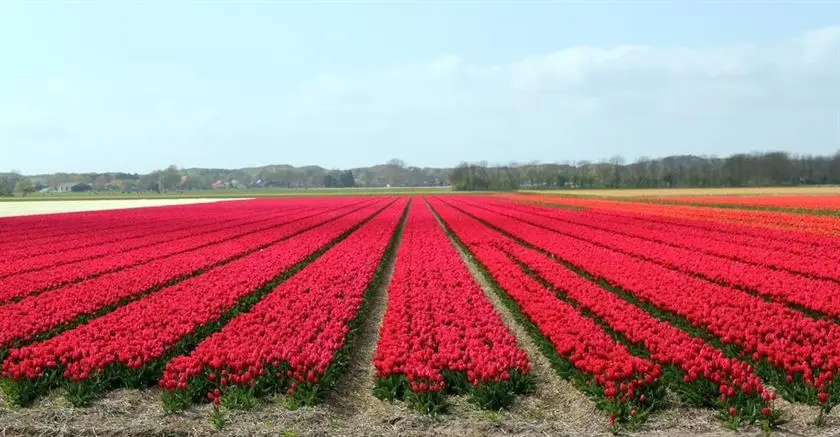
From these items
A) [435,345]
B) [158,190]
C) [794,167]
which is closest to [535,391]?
[435,345]

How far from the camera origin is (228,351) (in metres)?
8.54

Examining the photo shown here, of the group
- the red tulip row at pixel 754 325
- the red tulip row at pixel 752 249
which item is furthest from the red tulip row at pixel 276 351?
the red tulip row at pixel 752 249

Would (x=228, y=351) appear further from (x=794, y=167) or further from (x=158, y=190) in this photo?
(x=158, y=190)

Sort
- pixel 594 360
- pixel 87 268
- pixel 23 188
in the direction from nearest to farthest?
pixel 594 360, pixel 87 268, pixel 23 188

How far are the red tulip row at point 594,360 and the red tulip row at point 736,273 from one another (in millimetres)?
4053

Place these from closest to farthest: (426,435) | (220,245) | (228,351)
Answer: (426,435) < (228,351) < (220,245)

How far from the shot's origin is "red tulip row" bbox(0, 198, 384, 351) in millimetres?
10422

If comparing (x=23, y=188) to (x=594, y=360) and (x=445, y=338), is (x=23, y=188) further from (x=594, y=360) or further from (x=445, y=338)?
(x=594, y=360)

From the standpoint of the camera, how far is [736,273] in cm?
1422

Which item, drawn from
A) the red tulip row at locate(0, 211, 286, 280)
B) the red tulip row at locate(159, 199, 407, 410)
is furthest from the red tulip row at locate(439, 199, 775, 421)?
the red tulip row at locate(0, 211, 286, 280)

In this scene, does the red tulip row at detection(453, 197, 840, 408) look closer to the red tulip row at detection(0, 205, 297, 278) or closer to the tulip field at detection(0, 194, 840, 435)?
the tulip field at detection(0, 194, 840, 435)

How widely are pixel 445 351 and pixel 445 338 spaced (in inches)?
27.7

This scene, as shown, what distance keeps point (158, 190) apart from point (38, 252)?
191 m

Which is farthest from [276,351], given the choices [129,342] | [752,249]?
[752,249]
